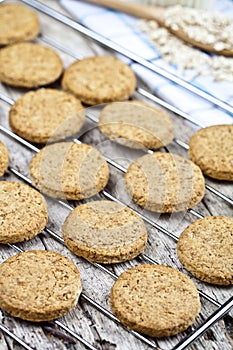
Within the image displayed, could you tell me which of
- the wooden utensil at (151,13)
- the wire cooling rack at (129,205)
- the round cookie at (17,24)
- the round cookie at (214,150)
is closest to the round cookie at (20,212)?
the wire cooling rack at (129,205)

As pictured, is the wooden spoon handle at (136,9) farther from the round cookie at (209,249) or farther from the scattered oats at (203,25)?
the round cookie at (209,249)

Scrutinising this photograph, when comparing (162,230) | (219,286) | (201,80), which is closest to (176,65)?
(201,80)

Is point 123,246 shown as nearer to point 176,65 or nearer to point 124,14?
point 176,65

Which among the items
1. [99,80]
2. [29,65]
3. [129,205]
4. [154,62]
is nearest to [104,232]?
[129,205]

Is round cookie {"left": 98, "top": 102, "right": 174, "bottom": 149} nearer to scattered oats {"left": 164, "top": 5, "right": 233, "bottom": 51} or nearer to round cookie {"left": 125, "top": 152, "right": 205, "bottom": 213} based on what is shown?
round cookie {"left": 125, "top": 152, "right": 205, "bottom": 213}

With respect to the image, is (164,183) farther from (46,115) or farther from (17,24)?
(17,24)
